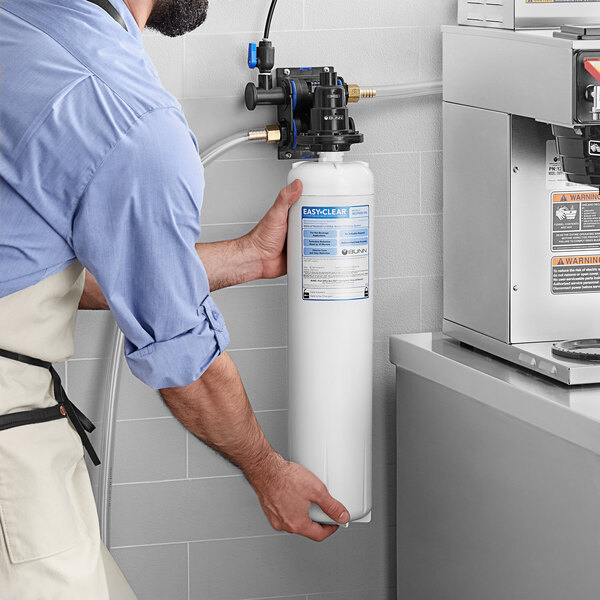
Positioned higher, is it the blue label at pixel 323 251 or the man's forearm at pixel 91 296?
the blue label at pixel 323 251

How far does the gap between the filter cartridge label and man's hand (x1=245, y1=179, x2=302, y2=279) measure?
3 cm

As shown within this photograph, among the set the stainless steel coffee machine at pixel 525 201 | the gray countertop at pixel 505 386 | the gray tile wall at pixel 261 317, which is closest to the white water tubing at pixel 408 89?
the gray tile wall at pixel 261 317

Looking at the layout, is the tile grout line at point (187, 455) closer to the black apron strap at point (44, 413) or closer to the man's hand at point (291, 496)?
the man's hand at point (291, 496)

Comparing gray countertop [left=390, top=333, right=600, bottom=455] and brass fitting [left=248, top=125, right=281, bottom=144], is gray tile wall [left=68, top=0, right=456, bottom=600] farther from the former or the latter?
gray countertop [left=390, top=333, right=600, bottom=455]

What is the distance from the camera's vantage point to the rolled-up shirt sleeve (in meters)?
1.11

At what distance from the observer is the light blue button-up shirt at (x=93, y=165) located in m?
1.10

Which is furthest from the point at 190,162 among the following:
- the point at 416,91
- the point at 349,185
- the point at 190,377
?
the point at 416,91

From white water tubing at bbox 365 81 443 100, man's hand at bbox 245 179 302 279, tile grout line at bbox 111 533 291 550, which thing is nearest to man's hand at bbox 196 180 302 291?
man's hand at bbox 245 179 302 279

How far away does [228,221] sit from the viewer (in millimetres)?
1933

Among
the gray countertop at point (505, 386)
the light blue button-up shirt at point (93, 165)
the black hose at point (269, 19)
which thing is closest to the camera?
the light blue button-up shirt at point (93, 165)

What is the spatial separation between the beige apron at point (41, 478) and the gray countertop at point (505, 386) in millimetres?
656

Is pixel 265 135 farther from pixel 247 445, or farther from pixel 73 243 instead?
pixel 73 243

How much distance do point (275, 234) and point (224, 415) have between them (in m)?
0.34

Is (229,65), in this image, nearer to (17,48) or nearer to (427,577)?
(17,48)
